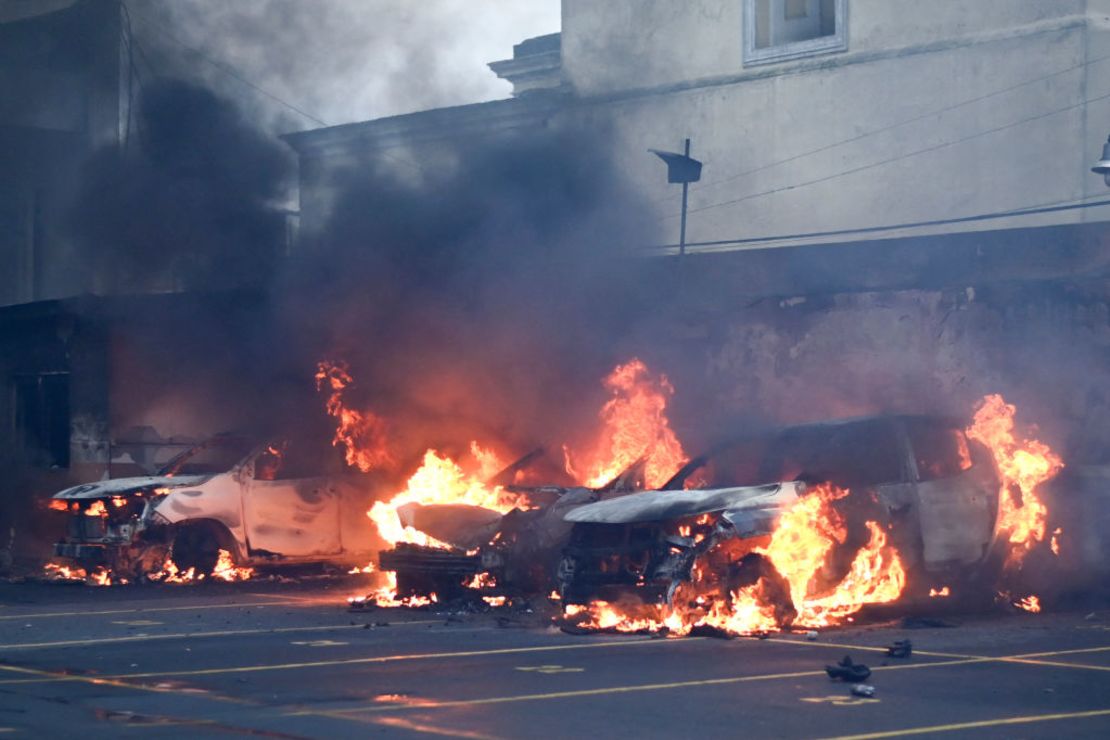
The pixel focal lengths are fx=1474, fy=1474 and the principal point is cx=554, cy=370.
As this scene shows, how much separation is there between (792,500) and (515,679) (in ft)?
11.1

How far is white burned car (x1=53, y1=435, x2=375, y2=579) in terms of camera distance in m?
15.6

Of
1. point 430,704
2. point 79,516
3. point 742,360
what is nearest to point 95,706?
point 430,704

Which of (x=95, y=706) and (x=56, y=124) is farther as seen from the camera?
(x=56, y=124)

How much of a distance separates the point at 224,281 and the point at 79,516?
5512mm

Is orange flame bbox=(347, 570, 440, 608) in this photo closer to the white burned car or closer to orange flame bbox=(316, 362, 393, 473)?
the white burned car

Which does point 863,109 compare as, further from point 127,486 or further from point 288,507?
point 127,486

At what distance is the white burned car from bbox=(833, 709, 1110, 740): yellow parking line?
32.4 ft

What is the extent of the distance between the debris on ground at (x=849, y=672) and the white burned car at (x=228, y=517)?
333 inches

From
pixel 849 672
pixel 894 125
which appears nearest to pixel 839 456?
pixel 849 672

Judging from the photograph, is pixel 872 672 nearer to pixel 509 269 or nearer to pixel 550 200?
pixel 509 269

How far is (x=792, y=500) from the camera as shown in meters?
11.4

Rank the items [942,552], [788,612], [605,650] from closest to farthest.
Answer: [605,650], [788,612], [942,552]

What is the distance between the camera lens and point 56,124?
1112 inches

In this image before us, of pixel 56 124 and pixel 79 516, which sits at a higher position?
pixel 56 124
